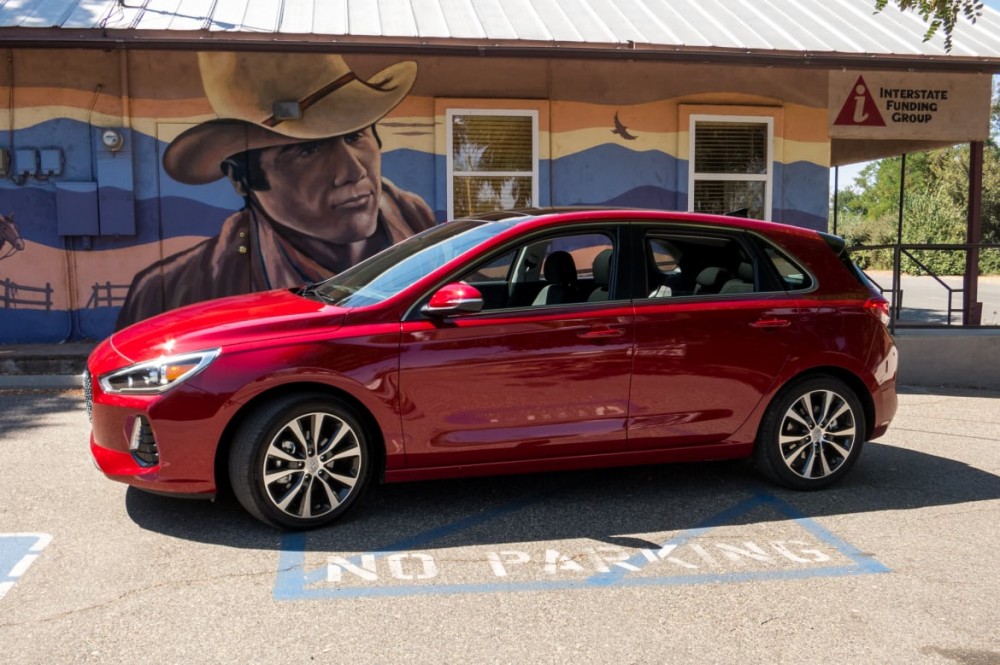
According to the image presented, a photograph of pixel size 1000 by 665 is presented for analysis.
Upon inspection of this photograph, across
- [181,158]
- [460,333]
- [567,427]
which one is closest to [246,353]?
[460,333]

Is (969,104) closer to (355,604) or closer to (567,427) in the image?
(567,427)

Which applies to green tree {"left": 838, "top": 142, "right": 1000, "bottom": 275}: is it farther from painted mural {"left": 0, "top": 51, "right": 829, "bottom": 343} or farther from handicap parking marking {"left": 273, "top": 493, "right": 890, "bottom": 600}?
handicap parking marking {"left": 273, "top": 493, "right": 890, "bottom": 600}

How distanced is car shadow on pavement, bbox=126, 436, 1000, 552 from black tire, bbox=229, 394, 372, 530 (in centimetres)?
15

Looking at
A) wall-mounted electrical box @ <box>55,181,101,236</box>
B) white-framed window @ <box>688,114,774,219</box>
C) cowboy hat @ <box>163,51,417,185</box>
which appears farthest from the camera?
white-framed window @ <box>688,114,774,219</box>

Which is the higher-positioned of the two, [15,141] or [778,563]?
[15,141]

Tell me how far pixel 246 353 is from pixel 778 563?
2.80 m

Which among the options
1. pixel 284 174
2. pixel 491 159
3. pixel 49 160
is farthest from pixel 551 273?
pixel 49 160

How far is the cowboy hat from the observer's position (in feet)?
33.2

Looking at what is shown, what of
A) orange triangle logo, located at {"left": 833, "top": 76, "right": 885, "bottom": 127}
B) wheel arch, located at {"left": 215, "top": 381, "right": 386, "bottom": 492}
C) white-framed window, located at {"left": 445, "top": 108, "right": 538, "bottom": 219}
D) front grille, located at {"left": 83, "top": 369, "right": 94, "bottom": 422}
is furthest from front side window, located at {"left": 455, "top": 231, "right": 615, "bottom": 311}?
orange triangle logo, located at {"left": 833, "top": 76, "right": 885, "bottom": 127}

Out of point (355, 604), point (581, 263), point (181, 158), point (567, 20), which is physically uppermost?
point (567, 20)

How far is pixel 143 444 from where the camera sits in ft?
15.1

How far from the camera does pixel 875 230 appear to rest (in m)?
44.3

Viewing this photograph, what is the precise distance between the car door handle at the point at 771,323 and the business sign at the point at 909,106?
6.54 metres

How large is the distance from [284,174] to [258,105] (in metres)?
0.79
